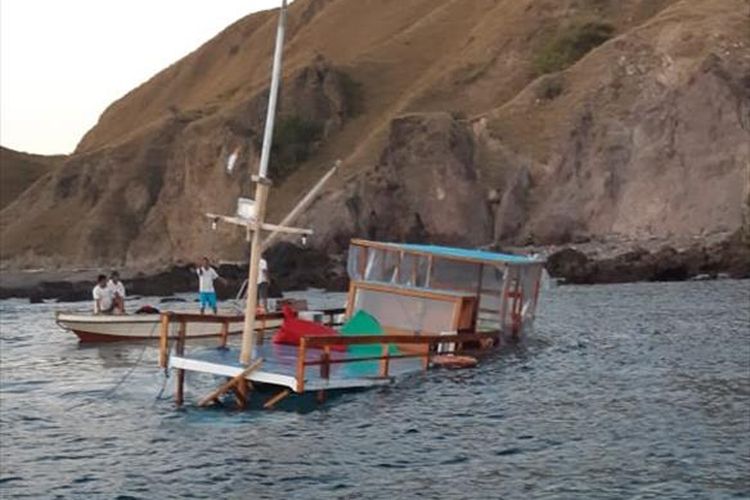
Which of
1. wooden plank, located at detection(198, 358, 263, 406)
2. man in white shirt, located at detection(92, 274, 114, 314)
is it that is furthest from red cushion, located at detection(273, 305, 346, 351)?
man in white shirt, located at detection(92, 274, 114, 314)

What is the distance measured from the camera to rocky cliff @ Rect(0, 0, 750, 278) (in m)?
90.2

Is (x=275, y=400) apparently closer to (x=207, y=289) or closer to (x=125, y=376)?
(x=125, y=376)

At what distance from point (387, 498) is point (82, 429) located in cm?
899

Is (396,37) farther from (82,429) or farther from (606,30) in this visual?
(82,429)

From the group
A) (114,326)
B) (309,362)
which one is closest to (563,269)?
(114,326)

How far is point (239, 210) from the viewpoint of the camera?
2531 centimetres

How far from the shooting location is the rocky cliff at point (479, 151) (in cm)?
9019

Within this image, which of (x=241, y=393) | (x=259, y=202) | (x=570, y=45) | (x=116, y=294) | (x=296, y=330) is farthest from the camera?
(x=570, y=45)

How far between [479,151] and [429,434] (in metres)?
81.7

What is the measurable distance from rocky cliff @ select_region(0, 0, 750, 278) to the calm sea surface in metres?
47.3

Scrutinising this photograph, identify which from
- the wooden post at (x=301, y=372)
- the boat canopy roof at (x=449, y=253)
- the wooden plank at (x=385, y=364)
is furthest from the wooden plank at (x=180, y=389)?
the boat canopy roof at (x=449, y=253)

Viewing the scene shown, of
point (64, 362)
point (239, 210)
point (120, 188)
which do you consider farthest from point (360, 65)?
point (239, 210)

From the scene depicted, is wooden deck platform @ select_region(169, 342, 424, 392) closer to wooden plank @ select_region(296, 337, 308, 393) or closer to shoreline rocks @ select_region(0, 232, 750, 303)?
wooden plank @ select_region(296, 337, 308, 393)

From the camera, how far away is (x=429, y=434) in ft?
74.2
